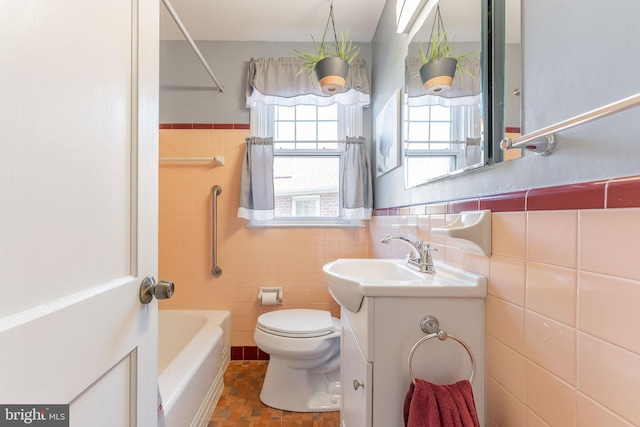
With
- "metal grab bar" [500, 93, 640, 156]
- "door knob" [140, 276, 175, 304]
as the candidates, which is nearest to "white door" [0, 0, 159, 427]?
"door knob" [140, 276, 175, 304]

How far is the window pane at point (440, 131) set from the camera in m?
1.07

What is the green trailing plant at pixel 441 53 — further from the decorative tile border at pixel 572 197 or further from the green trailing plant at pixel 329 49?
the green trailing plant at pixel 329 49

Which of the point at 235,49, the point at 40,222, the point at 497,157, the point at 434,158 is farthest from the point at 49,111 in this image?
the point at 235,49

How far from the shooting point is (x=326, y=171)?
2.23m

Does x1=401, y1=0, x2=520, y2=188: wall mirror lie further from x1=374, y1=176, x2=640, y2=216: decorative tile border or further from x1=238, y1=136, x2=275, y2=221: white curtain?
x1=238, y1=136, x2=275, y2=221: white curtain

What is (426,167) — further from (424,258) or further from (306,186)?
(306,186)

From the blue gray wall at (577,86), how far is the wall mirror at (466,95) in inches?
2.6

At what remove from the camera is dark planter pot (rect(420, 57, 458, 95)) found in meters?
1.03

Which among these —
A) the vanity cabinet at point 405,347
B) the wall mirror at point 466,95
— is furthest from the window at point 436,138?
the vanity cabinet at point 405,347

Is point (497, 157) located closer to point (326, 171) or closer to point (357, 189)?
point (357, 189)

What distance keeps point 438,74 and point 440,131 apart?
0.21 meters

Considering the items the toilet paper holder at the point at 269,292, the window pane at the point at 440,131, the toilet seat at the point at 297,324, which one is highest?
the window pane at the point at 440,131

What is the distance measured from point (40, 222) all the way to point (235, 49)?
7.01 ft

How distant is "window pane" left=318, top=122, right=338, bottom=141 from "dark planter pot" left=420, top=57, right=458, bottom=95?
1038mm
